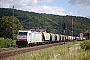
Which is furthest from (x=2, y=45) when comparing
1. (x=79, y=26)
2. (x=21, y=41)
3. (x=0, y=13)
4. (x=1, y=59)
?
(x=79, y=26)

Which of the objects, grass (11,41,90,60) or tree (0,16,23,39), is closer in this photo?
grass (11,41,90,60)

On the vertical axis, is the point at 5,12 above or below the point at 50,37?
above

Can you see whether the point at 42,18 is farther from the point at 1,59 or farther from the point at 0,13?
the point at 1,59

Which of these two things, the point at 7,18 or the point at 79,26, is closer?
the point at 7,18

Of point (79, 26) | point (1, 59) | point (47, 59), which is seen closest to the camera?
point (47, 59)

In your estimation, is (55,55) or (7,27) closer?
(55,55)

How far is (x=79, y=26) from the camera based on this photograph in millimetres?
163625

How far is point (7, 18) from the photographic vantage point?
106 m

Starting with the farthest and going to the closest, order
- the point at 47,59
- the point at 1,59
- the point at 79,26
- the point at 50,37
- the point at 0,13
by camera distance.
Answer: the point at 79,26, the point at 0,13, the point at 50,37, the point at 1,59, the point at 47,59

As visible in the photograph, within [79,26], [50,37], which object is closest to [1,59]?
[50,37]

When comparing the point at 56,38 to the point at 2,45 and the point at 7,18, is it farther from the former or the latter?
the point at 2,45

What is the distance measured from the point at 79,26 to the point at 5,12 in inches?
2122

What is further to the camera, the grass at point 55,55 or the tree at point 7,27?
the tree at point 7,27

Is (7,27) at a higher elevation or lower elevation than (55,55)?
lower
